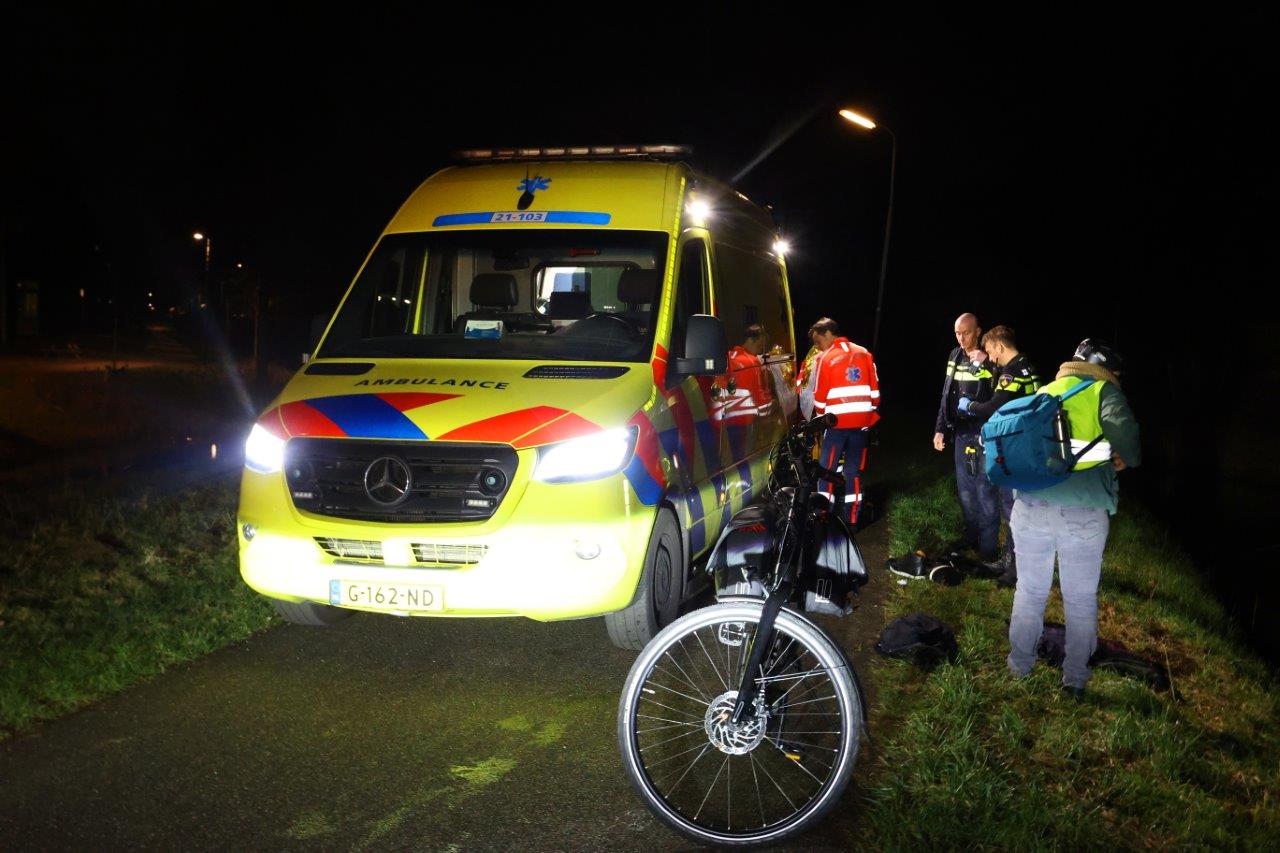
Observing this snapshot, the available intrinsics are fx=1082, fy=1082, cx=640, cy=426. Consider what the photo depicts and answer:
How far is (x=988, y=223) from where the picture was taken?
58094 mm

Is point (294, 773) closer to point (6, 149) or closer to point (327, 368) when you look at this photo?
point (327, 368)

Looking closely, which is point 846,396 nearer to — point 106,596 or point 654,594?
point 654,594

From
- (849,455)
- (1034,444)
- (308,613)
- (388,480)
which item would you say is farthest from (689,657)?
(849,455)

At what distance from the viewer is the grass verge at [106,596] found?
5137 mm

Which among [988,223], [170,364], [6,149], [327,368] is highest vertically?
[988,223]

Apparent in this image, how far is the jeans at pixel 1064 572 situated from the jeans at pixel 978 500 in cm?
223

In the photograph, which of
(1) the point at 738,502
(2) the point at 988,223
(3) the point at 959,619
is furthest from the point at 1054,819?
(2) the point at 988,223

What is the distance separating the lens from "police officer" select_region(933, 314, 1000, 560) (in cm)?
749

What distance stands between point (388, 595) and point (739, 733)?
1.91m

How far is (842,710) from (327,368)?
347 centimetres

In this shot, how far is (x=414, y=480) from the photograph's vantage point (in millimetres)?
4898

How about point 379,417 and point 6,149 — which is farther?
point 6,149

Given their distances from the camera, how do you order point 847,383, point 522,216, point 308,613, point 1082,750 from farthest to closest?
1. point 847,383
2. point 522,216
3. point 308,613
4. point 1082,750

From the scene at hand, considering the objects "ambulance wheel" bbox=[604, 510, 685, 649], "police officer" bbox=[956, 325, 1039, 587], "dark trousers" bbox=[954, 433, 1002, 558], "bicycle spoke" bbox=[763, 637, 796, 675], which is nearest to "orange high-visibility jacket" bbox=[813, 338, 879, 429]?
"dark trousers" bbox=[954, 433, 1002, 558]
